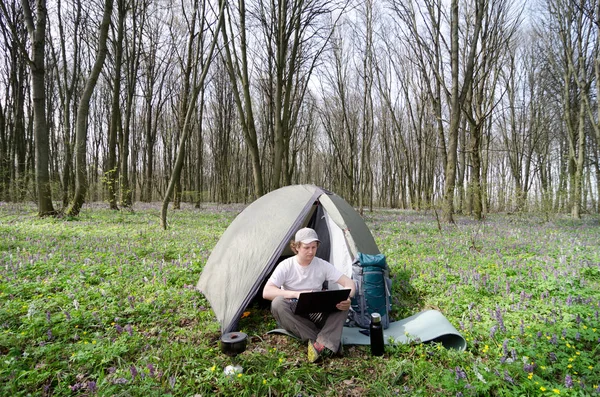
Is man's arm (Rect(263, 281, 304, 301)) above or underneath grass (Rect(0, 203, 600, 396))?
above

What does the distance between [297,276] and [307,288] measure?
19 cm

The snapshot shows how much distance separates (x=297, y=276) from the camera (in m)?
3.86

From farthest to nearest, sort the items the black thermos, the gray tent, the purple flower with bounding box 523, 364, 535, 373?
the gray tent → the black thermos → the purple flower with bounding box 523, 364, 535, 373

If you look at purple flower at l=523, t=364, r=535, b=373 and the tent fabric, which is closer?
purple flower at l=523, t=364, r=535, b=373

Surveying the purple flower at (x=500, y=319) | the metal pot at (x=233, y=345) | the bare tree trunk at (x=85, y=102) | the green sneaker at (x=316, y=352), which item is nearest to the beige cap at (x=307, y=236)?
the green sneaker at (x=316, y=352)

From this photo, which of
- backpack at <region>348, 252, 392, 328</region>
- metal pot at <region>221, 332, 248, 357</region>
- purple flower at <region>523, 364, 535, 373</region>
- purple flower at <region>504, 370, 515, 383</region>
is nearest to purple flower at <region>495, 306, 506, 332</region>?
purple flower at <region>523, 364, 535, 373</region>

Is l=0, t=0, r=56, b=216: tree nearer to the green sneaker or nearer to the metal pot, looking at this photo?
the metal pot

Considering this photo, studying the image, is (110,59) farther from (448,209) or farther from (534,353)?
(534,353)

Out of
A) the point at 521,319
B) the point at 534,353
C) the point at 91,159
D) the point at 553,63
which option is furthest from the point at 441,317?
the point at 91,159

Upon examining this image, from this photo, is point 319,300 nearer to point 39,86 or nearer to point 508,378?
point 508,378

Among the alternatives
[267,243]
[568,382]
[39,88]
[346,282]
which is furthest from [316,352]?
[39,88]

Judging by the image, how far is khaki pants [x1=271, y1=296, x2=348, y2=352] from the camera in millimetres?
3375

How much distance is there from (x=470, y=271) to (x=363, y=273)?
7.16 ft

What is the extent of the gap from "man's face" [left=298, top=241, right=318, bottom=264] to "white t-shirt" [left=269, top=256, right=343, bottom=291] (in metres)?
0.14
